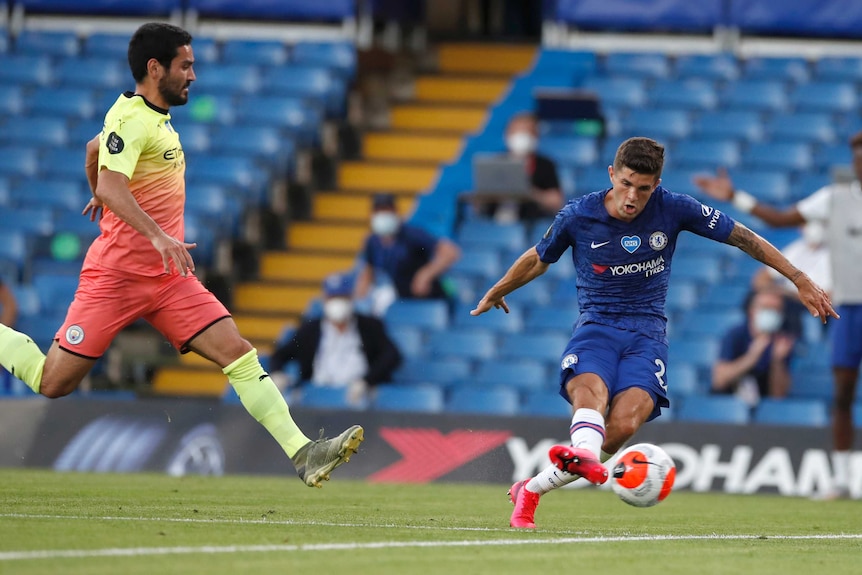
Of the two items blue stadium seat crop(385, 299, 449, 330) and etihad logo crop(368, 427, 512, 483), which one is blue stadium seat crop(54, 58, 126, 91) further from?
etihad logo crop(368, 427, 512, 483)

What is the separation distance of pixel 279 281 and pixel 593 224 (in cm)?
1032

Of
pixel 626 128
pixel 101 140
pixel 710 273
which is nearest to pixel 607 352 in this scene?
pixel 101 140

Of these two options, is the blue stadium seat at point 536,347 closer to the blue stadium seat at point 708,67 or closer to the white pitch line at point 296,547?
the blue stadium seat at point 708,67

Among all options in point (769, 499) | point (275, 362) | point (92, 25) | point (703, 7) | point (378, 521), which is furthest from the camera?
point (92, 25)

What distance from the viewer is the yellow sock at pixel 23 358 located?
8406 millimetres

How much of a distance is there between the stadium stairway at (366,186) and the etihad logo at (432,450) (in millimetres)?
A: 3339

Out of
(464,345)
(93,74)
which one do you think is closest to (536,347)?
(464,345)

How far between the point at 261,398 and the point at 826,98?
11525 mm

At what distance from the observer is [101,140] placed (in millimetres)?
8109

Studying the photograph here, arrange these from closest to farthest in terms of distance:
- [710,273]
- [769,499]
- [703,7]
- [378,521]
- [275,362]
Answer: [378,521]
[769,499]
[275,362]
[710,273]
[703,7]

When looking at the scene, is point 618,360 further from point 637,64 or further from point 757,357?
point 637,64

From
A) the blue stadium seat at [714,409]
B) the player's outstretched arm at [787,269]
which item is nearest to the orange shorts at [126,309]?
the player's outstretched arm at [787,269]

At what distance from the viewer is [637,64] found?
A: 63.3 feet

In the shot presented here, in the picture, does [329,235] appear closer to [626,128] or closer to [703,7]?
[626,128]
